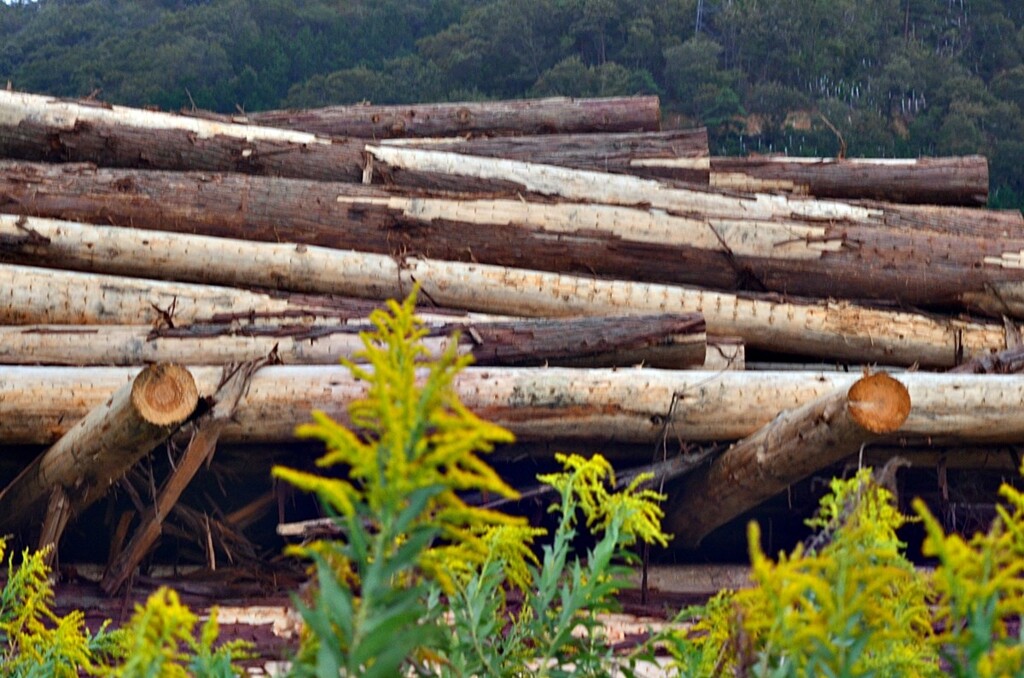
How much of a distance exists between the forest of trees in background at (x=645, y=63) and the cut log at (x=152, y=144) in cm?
699

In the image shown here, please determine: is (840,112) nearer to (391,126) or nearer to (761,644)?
(391,126)

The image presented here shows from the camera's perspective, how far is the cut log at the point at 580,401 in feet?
11.4

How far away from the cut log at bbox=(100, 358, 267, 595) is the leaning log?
1.10 meters

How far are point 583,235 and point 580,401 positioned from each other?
1468 mm

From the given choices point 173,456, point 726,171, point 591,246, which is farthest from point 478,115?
point 173,456

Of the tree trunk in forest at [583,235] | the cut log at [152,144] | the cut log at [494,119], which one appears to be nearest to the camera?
the tree trunk in forest at [583,235]

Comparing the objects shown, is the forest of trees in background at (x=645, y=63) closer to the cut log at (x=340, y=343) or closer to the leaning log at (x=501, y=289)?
the leaning log at (x=501, y=289)

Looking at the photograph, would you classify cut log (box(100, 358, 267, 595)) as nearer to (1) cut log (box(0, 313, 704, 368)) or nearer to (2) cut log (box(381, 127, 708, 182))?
(1) cut log (box(0, 313, 704, 368))

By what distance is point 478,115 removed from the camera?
6746 mm

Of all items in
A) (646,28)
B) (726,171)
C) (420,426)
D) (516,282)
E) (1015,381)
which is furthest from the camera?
(646,28)

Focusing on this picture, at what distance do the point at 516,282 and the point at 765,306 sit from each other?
108cm

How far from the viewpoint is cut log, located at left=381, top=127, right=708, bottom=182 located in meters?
5.91

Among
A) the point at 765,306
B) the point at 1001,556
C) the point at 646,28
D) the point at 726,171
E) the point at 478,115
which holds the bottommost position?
the point at 1001,556

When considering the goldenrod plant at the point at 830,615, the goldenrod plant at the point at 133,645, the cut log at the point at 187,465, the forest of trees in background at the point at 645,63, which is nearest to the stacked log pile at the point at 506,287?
the cut log at the point at 187,465
